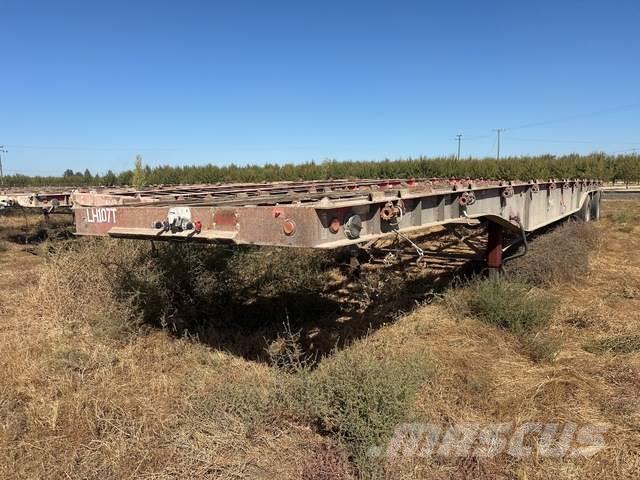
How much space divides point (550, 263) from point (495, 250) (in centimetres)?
105

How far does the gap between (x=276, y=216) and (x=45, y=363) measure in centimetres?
255

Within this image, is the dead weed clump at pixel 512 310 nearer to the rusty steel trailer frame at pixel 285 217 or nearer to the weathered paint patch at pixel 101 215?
the rusty steel trailer frame at pixel 285 217

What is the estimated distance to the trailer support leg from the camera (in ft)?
22.0

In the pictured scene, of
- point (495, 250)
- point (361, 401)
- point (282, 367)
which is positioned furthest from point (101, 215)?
point (495, 250)

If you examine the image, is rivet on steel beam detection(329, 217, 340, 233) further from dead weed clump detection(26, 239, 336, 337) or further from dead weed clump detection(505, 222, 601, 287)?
dead weed clump detection(505, 222, 601, 287)

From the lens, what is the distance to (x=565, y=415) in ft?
11.4

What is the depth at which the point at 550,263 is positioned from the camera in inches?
282

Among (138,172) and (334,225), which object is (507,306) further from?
(138,172)

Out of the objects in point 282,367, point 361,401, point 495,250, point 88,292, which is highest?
point 495,250

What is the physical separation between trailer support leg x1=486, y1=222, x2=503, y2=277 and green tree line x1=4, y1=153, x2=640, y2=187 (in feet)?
97.5

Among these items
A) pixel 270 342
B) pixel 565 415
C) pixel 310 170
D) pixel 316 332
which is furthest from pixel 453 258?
pixel 310 170

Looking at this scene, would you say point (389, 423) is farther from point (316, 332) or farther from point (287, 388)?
point (316, 332)

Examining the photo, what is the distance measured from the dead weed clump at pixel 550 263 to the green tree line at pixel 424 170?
28.2 meters

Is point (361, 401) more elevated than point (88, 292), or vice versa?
point (88, 292)
